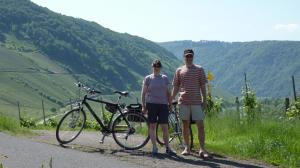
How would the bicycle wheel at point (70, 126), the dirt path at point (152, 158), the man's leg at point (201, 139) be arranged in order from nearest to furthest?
the dirt path at point (152, 158) < the man's leg at point (201, 139) < the bicycle wheel at point (70, 126)

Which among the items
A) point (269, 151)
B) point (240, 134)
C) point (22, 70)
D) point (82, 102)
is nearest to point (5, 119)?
point (82, 102)

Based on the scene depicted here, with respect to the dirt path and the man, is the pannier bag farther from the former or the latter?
the man

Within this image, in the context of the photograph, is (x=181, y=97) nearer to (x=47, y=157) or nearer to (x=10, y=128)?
(x=47, y=157)

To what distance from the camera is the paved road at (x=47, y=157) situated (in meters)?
8.52

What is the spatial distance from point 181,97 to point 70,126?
106 inches

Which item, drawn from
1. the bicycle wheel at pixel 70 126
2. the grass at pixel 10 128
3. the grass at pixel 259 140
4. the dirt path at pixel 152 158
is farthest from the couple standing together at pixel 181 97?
the grass at pixel 10 128

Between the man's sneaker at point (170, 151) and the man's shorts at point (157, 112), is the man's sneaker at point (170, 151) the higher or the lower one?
the lower one

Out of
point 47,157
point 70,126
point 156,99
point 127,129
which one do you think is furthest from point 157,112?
point 47,157

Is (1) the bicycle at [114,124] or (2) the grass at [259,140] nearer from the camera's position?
(2) the grass at [259,140]

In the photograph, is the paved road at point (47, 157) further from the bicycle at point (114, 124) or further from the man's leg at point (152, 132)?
the man's leg at point (152, 132)

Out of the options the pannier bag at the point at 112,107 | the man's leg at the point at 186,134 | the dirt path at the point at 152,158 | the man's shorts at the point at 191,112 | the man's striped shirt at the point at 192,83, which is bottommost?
the dirt path at the point at 152,158

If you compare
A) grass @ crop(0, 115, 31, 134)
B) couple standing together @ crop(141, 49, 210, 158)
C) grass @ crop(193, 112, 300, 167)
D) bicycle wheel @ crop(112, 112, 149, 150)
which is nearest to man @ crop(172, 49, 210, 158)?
couple standing together @ crop(141, 49, 210, 158)

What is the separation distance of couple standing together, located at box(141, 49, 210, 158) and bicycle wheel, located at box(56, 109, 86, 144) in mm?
1668

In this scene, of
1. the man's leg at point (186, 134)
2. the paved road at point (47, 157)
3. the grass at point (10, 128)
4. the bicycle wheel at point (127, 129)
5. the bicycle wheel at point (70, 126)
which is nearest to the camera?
the paved road at point (47, 157)
